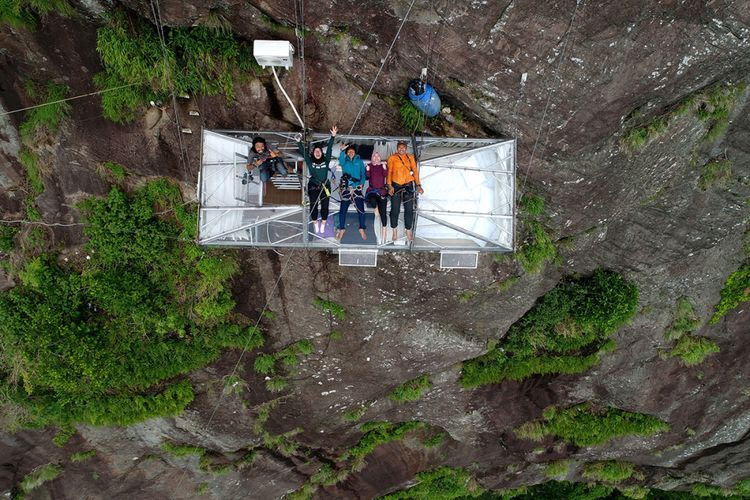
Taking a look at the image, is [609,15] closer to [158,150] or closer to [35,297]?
[158,150]

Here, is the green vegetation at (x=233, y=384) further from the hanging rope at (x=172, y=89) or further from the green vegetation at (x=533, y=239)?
the green vegetation at (x=533, y=239)

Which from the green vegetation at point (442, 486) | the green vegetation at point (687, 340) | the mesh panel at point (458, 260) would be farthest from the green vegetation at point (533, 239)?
the green vegetation at point (442, 486)

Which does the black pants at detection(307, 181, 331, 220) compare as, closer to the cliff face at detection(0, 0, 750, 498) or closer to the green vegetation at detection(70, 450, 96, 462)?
the cliff face at detection(0, 0, 750, 498)

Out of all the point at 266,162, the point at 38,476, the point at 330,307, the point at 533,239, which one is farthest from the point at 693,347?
the point at 38,476

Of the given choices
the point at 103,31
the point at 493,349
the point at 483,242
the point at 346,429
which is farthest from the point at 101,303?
the point at 493,349

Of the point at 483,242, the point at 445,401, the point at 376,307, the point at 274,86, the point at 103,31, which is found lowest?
the point at 445,401

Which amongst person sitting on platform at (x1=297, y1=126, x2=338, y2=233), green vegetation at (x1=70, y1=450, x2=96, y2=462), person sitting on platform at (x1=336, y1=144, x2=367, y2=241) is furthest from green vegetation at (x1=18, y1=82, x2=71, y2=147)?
green vegetation at (x1=70, y1=450, x2=96, y2=462)
